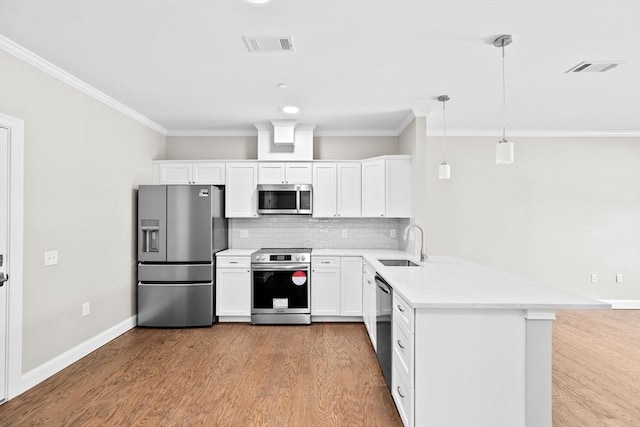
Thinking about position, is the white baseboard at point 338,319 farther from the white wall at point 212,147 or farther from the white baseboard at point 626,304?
the white baseboard at point 626,304

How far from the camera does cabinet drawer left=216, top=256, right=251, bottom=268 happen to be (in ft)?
15.1

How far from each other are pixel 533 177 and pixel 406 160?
85.4 inches

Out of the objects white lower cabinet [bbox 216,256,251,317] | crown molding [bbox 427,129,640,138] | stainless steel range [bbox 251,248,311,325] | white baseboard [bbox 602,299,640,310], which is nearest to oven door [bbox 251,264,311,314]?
stainless steel range [bbox 251,248,311,325]

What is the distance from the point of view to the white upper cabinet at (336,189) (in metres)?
4.93

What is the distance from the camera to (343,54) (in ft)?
9.17

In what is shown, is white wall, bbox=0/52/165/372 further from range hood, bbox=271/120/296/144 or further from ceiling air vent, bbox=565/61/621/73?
ceiling air vent, bbox=565/61/621/73

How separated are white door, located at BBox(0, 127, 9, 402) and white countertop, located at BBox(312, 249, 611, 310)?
2743 mm

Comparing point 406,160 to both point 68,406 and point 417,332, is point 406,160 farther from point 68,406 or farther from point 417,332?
point 68,406

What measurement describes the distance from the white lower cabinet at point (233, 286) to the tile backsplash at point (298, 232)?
692 mm

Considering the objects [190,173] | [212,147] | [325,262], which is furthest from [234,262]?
[212,147]

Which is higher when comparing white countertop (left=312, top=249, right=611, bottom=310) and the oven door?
white countertop (left=312, top=249, right=611, bottom=310)

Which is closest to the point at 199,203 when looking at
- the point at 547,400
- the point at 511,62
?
the point at 511,62

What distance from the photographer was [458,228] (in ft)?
17.5

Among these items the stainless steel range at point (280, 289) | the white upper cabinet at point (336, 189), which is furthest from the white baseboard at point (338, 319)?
the white upper cabinet at point (336, 189)
